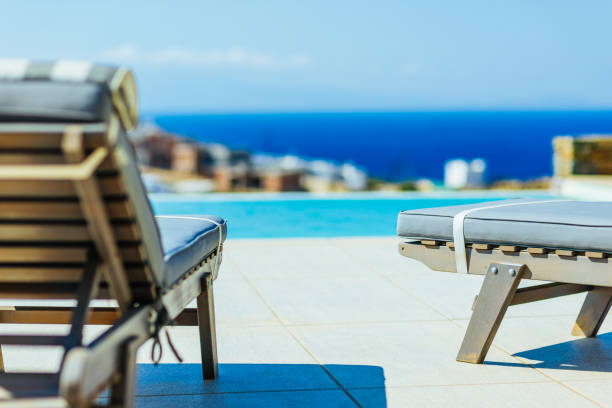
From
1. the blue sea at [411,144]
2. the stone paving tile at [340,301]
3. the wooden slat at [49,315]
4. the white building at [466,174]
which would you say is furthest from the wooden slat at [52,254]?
the blue sea at [411,144]

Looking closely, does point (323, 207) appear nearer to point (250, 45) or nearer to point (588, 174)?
point (588, 174)

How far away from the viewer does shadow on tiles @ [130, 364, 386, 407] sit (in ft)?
7.64

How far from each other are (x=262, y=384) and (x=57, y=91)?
1.35 m

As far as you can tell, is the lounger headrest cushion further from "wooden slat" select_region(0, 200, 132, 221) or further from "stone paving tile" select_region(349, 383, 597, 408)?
"stone paving tile" select_region(349, 383, 597, 408)

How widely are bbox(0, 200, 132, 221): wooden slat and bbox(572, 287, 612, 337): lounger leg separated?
207 cm

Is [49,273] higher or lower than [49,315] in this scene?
higher

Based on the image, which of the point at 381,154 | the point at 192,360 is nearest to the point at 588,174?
the point at 192,360

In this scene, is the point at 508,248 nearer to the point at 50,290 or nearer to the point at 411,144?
the point at 50,290

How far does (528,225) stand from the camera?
2.39 m

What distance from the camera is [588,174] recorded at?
11148mm

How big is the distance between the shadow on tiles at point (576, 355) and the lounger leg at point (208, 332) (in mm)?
966

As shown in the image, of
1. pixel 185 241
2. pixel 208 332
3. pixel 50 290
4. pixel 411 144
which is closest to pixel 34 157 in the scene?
pixel 50 290

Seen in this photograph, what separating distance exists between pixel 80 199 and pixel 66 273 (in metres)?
0.29

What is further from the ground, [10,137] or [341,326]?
[10,137]
